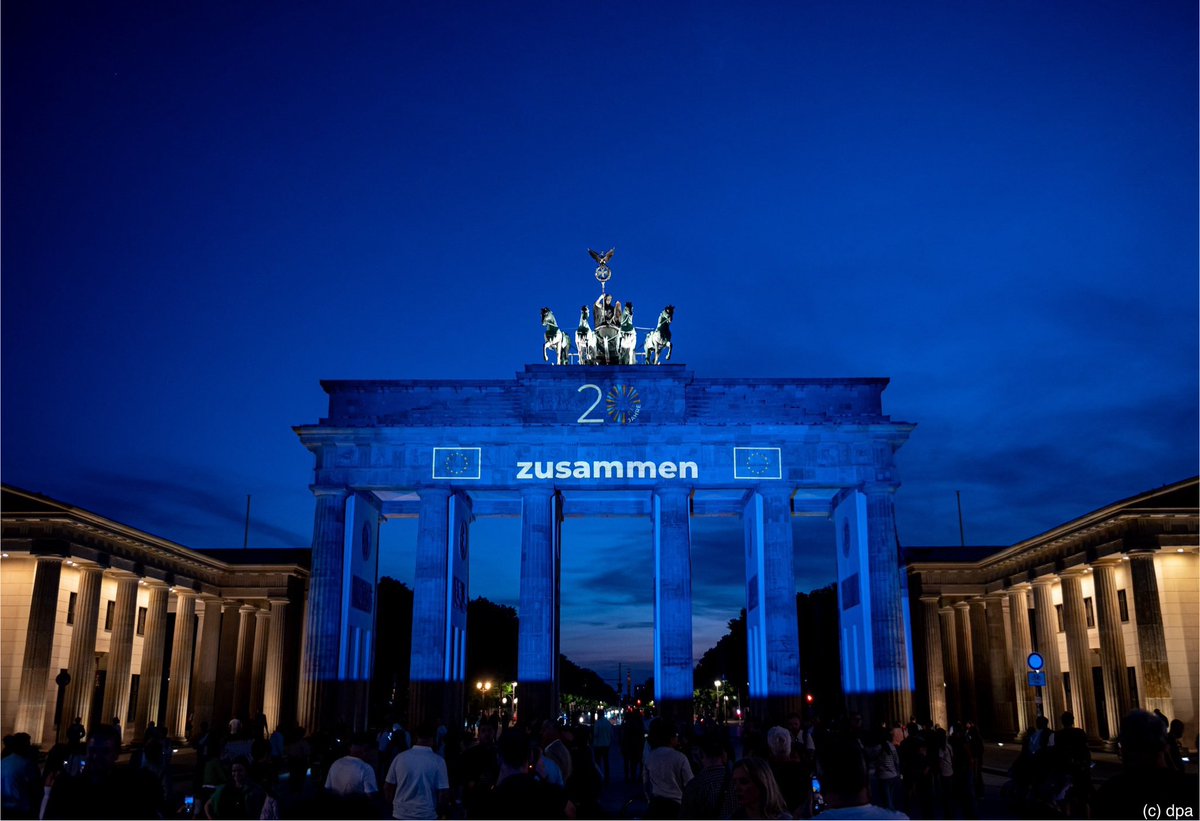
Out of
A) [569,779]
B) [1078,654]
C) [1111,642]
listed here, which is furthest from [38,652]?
[1078,654]

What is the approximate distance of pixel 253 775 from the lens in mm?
13664

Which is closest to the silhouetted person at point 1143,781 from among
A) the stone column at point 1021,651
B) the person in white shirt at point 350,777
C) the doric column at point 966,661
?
the person in white shirt at point 350,777

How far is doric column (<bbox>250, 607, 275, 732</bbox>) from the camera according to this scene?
57.2 metres

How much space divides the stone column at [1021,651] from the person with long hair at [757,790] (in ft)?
157

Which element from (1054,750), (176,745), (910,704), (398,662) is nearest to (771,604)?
(910,704)

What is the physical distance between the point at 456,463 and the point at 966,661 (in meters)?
33.9

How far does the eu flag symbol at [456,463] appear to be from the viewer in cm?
4928

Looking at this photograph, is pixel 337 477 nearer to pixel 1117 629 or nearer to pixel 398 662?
pixel 1117 629

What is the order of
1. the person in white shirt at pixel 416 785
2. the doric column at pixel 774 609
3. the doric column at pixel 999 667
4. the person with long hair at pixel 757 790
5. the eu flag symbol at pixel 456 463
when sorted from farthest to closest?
the doric column at pixel 999 667
the eu flag symbol at pixel 456 463
the doric column at pixel 774 609
the person in white shirt at pixel 416 785
the person with long hair at pixel 757 790

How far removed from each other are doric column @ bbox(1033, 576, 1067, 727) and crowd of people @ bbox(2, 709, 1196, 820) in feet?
96.4

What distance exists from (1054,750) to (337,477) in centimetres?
4080

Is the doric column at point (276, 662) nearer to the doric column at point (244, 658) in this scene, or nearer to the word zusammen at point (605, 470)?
the doric column at point (244, 658)

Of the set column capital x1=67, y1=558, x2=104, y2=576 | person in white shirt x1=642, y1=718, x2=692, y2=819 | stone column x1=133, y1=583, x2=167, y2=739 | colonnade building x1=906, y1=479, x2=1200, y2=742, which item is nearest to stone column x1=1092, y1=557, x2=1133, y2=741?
colonnade building x1=906, y1=479, x2=1200, y2=742

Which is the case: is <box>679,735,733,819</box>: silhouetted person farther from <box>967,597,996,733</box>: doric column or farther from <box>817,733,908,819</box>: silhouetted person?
<box>967,597,996,733</box>: doric column
